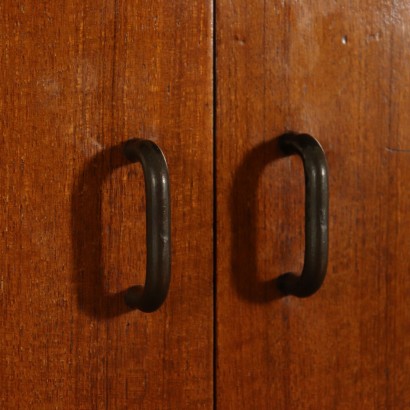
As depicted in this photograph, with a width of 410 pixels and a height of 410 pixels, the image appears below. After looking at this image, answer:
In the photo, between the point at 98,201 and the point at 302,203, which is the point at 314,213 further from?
the point at 98,201

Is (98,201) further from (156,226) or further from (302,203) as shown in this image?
(302,203)

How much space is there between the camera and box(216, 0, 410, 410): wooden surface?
551 millimetres

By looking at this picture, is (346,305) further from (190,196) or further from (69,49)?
(69,49)

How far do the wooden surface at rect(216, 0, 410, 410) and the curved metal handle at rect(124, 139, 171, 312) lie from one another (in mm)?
67

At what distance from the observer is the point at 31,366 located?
1.63ft

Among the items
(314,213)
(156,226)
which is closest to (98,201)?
(156,226)

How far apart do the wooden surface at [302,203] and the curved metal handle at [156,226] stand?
67 millimetres

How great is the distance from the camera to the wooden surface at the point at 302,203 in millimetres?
551

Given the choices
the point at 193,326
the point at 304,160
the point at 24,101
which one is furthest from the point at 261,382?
the point at 24,101

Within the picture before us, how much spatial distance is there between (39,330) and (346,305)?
0.84 feet

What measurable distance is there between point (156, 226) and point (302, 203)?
5.6 inches

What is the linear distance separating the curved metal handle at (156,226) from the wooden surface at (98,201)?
0.11 feet

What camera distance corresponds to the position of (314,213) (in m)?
0.54

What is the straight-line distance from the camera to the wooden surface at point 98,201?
1.59 feet
